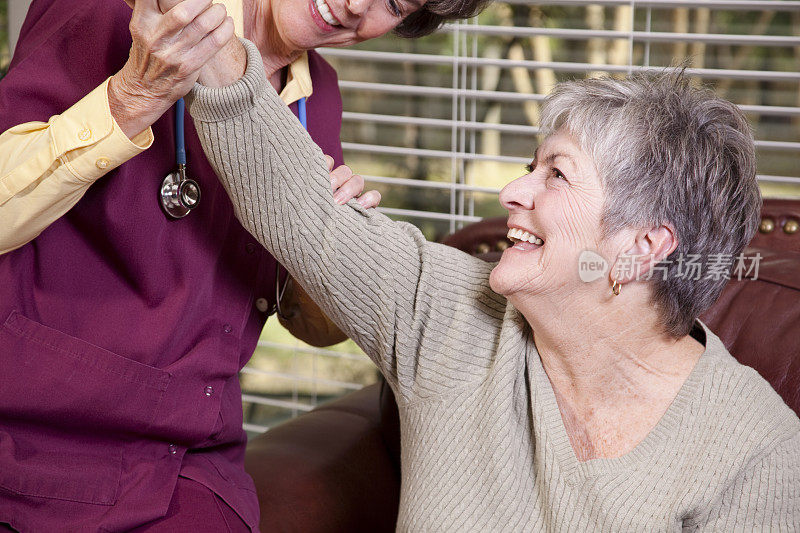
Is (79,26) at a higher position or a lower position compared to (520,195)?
higher

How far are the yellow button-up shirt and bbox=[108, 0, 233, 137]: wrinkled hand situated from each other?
0.02m

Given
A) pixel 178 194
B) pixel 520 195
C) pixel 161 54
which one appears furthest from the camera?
pixel 520 195

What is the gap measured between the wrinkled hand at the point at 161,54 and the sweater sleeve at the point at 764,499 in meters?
1.00

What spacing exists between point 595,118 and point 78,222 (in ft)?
2.70

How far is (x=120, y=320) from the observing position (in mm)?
1292

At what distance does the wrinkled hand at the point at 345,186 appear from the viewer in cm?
143

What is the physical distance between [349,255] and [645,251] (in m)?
0.49

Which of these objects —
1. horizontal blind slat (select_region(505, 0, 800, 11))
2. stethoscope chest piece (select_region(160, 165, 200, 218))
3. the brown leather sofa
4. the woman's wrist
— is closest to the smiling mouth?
the woman's wrist

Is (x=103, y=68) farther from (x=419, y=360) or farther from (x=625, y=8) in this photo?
(x=625, y=8)

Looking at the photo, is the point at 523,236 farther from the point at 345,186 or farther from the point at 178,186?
the point at 178,186

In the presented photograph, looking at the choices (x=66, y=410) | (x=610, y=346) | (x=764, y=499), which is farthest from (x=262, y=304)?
(x=764, y=499)

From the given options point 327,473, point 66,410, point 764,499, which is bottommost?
point 327,473

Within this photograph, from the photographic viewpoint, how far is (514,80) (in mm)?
2738

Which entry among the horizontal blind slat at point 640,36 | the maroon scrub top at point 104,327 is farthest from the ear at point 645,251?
the horizontal blind slat at point 640,36
